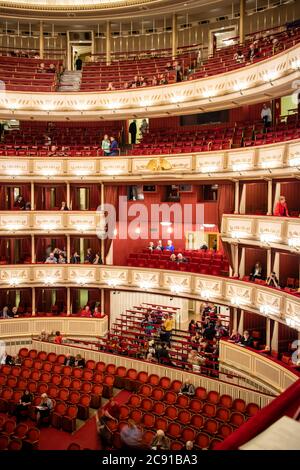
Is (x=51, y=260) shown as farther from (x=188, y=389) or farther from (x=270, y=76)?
(x=270, y=76)

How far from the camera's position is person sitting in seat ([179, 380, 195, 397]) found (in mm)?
10008

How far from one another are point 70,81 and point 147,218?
6.97m

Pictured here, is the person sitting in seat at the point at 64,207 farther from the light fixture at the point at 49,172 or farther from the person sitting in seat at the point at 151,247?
the person sitting in seat at the point at 151,247

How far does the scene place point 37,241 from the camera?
16.2 meters

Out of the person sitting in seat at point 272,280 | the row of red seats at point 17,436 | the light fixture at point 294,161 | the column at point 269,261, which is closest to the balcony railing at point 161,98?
the light fixture at point 294,161

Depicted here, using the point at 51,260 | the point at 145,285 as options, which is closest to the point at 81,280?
the point at 51,260

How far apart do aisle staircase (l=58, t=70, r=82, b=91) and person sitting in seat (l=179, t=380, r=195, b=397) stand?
12715 mm

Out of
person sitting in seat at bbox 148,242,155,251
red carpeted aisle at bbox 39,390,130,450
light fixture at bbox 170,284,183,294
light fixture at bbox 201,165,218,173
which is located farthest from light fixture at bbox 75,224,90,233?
red carpeted aisle at bbox 39,390,130,450

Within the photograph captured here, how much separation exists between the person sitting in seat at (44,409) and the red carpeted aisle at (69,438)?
28cm

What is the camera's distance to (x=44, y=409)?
31.4 ft

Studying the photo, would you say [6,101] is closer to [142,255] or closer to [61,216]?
[61,216]

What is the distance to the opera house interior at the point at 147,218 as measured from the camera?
10102 millimetres

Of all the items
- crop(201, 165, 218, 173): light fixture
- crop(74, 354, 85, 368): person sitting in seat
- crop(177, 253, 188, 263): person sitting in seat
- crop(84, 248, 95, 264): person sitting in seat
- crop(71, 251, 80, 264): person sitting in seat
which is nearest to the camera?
crop(74, 354, 85, 368): person sitting in seat

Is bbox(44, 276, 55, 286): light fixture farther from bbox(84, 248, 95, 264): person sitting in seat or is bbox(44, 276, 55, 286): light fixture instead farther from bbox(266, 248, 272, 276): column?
bbox(266, 248, 272, 276): column
